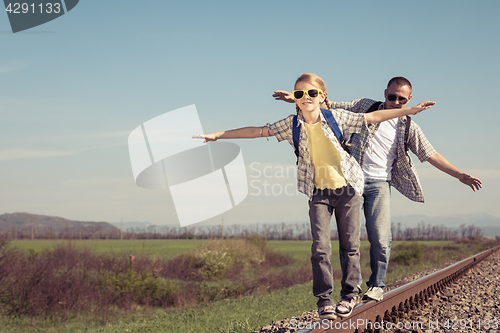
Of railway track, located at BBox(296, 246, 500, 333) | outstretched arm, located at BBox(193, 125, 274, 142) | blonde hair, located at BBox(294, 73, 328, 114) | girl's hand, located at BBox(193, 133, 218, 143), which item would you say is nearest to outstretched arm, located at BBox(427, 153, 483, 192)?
railway track, located at BBox(296, 246, 500, 333)

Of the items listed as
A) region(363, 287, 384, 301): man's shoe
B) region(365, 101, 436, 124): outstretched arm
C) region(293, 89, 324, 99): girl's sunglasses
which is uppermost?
region(293, 89, 324, 99): girl's sunglasses

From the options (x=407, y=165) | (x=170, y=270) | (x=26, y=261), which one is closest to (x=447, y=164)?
(x=407, y=165)

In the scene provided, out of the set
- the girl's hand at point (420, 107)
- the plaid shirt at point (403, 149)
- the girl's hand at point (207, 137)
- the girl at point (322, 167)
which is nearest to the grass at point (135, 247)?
the girl's hand at point (207, 137)

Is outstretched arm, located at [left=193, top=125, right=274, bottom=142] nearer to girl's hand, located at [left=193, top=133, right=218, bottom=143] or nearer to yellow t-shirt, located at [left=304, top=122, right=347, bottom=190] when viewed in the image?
girl's hand, located at [left=193, top=133, right=218, bottom=143]

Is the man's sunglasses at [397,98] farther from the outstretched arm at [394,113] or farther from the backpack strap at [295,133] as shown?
the backpack strap at [295,133]

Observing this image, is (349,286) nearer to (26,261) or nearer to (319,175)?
(319,175)

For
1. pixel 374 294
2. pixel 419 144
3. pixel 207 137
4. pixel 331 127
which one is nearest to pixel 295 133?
pixel 331 127

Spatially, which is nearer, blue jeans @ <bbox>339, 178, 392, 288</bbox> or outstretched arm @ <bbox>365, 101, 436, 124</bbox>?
outstretched arm @ <bbox>365, 101, 436, 124</bbox>

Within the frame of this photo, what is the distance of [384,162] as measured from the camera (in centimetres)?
466

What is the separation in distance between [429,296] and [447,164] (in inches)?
109

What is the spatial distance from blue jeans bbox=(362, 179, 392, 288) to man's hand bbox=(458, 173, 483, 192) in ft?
2.58

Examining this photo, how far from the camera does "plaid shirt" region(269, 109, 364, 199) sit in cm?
368

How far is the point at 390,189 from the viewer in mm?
4711

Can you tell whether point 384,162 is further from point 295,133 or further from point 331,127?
point 295,133
